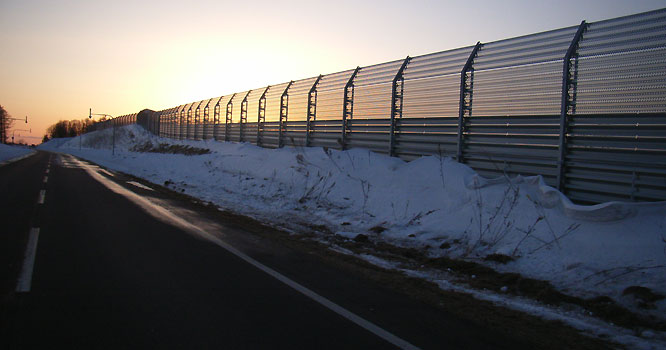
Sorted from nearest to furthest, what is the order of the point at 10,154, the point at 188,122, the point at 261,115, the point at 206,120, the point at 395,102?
the point at 395,102 → the point at 261,115 → the point at 206,120 → the point at 188,122 → the point at 10,154

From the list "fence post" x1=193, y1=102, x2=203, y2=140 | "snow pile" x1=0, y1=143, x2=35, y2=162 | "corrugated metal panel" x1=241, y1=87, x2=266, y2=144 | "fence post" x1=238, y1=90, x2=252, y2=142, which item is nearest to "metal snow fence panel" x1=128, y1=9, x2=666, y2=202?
"corrugated metal panel" x1=241, y1=87, x2=266, y2=144

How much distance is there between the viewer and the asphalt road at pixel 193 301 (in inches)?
162

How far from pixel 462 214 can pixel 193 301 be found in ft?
20.5

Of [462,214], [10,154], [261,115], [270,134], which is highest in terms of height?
[261,115]

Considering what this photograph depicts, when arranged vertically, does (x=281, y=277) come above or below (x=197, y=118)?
below

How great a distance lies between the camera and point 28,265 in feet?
20.4

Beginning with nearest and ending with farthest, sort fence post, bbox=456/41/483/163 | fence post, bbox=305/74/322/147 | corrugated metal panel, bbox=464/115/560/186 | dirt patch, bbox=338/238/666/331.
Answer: dirt patch, bbox=338/238/666/331
corrugated metal panel, bbox=464/115/560/186
fence post, bbox=456/41/483/163
fence post, bbox=305/74/322/147

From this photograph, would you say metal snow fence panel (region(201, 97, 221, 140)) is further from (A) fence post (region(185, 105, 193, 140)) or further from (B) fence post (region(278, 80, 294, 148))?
(B) fence post (region(278, 80, 294, 148))

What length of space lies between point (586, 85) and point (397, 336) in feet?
23.6

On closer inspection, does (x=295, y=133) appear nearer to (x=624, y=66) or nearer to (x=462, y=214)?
(x=462, y=214)

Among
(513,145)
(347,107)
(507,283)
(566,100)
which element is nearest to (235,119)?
(347,107)

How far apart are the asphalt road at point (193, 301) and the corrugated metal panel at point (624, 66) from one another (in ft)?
19.3

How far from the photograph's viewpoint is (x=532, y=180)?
9180 mm

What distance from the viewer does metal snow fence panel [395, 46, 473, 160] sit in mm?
11977
